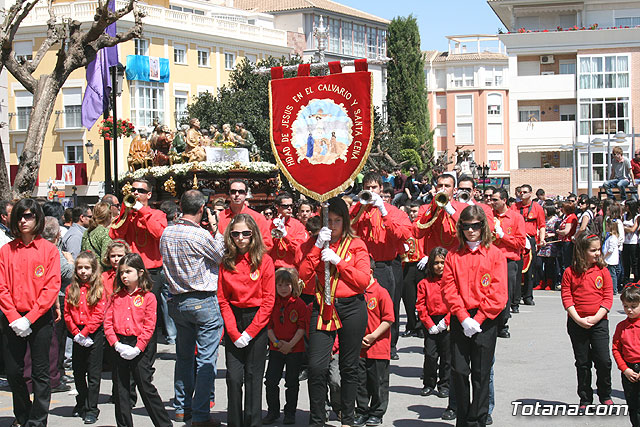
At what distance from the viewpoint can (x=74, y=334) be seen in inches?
331

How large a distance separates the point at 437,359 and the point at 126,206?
3744 mm

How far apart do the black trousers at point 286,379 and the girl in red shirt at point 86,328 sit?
1.61m

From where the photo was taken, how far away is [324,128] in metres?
8.05

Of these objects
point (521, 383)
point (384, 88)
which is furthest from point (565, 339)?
point (384, 88)

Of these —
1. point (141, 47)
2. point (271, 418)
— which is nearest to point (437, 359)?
point (271, 418)

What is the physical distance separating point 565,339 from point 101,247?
20.3 feet

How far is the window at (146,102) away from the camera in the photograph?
50688 millimetres

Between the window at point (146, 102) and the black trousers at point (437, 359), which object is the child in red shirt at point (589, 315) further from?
the window at point (146, 102)

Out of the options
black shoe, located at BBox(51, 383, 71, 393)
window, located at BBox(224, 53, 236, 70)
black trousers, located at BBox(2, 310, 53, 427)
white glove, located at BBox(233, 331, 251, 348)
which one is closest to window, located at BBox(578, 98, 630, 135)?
window, located at BBox(224, 53, 236, 70)

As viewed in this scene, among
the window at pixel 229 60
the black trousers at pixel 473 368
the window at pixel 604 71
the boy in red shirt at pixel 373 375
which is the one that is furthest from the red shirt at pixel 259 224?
the window at pixel 229 60

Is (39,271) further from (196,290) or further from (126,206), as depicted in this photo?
(126,206)

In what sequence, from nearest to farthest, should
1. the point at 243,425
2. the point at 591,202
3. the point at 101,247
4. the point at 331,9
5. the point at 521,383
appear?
the point at 243,425
the point at 521,383
the point at 101,247
the point at 591,202
the point at 331,9

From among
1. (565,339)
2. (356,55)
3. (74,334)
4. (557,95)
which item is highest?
(356,55)

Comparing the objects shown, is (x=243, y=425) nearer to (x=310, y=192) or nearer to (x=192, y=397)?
(x=192, y=397)
